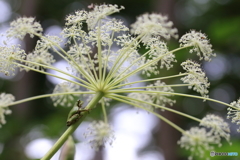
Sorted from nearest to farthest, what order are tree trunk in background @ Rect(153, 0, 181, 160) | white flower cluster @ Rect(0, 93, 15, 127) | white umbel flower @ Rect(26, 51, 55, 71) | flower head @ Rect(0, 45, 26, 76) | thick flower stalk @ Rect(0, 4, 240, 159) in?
white flower cluster @ Rect(0, 93, 15, 127), thick flower stalk @ Rect(0, 4, 240, 159), flower head @ Rect(0, 45, 26, 76), white umbel flower @ Rect(26, 51, 55, 71), tree trunk in background @ Rect(153, 0, 181, 160)

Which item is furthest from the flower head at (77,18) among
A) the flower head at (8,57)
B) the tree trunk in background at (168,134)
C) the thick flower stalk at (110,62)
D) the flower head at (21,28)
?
the tree trunk in background at (168,134)

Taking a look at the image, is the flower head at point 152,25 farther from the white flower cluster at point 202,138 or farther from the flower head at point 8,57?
the flower head at point 8,57

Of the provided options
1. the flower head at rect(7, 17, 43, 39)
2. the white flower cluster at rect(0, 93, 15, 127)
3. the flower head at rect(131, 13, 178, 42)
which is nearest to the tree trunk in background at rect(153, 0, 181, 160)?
the flower head at rect(131, 13, 178, 42)

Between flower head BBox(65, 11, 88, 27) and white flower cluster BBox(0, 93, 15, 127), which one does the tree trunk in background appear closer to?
flower head BBox(65, 11, 88, 27)

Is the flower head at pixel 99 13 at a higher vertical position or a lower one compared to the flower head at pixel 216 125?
higher

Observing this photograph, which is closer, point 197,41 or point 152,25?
point 152,25

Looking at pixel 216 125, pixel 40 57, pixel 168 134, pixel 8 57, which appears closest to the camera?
pixel 216 125

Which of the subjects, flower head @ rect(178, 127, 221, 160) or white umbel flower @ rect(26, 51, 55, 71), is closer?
flower head @ rect(178, 127, 221, 160)

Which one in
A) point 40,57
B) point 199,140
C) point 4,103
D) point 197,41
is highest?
point 197,41

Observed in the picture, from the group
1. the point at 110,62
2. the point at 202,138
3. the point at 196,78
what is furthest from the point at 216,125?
the point at 110,62

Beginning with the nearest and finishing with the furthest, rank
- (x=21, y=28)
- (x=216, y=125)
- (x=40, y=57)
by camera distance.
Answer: (x=216, y=125) → (x=21, y=28) → (x=40, y=57)

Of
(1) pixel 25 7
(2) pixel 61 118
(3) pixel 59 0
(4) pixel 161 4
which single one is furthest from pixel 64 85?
(3) pixel 59 0

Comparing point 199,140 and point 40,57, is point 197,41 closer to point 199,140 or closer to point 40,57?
point 199,140
